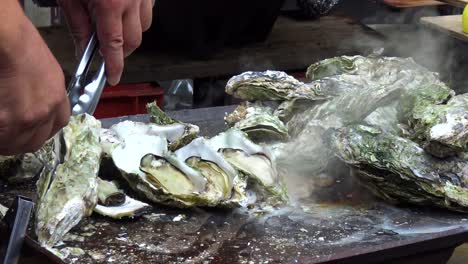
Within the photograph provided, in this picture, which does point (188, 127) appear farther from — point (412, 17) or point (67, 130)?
point (412, 17)

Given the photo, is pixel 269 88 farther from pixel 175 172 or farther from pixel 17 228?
pixel 17 228

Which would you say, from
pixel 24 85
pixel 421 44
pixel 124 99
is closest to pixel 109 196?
pixel 24 85

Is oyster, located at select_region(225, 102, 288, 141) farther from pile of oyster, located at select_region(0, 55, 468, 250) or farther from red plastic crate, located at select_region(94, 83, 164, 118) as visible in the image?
red plastic crate, located at select_region(94, 83, 164, 118)

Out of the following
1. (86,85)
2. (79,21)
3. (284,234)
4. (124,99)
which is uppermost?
(79,21)

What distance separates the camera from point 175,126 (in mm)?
2209

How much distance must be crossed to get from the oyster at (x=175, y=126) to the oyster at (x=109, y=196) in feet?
0.91

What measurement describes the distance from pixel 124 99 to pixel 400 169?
197 centimetres

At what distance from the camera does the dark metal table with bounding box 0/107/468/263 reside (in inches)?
67.6

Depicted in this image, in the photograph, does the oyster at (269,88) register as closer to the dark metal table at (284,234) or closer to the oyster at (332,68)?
the oyster at (332,68)

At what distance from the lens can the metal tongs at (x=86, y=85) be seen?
1625 mm

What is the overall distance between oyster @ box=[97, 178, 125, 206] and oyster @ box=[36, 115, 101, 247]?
46mm

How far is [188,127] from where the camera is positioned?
7.26 feet

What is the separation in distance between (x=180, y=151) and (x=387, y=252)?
2.16 ft

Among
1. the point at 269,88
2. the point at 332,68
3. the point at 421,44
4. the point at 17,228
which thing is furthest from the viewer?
the point at 421,44
